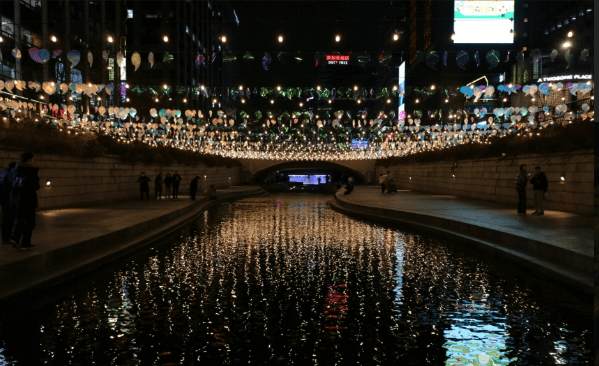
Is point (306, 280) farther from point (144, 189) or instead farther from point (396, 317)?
point (144, 189)

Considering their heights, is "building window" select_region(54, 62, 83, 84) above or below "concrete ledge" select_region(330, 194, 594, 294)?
above

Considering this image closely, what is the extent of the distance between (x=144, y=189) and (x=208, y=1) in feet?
290

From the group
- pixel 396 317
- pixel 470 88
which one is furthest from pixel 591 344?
pixel 470 88

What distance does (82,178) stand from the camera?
27.3m

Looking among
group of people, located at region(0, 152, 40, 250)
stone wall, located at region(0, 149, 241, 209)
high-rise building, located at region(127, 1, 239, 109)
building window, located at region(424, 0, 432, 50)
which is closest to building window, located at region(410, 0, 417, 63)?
building window, located at region(424, 0, 432, 50)

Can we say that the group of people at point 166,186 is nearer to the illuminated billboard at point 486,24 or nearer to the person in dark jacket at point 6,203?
the person in dark jacket at point 6,203

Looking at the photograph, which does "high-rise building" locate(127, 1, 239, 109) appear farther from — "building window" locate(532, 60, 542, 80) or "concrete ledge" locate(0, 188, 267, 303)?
"concrete ledge" locate(0, 188, 267, 303)

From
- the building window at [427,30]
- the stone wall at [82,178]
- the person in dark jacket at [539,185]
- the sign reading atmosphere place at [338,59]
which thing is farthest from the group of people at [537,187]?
the building window at [427,30]

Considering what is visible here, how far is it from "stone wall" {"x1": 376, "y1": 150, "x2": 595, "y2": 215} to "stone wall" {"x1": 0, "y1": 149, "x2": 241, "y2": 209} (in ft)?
64.2

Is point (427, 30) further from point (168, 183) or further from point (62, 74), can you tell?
point (168, 183)

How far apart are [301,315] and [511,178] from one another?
73.3ft

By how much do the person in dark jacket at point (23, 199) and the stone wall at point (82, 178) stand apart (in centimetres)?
988

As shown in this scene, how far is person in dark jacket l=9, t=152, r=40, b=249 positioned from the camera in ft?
35.8

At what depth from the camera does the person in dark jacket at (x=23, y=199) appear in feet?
35.8
